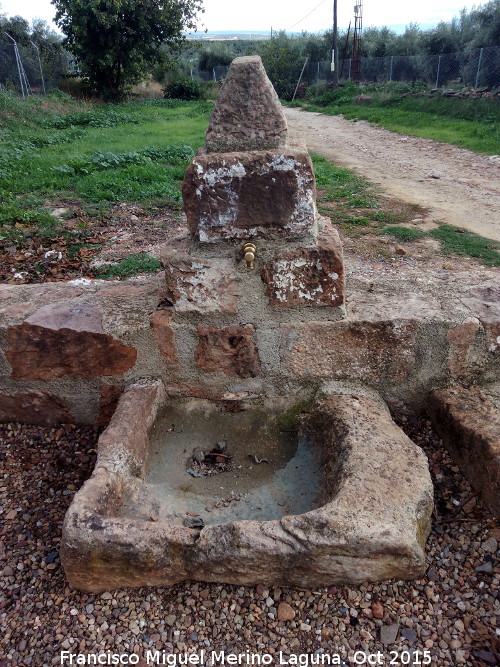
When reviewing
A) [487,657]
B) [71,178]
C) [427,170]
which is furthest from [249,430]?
[427,170]

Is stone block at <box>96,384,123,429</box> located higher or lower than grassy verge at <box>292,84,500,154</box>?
lower

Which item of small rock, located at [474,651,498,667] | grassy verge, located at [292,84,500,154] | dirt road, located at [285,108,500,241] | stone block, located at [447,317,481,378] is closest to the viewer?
small rock, located at [474,651,498,667]

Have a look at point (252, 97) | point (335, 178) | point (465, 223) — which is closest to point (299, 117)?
point (335, 178)

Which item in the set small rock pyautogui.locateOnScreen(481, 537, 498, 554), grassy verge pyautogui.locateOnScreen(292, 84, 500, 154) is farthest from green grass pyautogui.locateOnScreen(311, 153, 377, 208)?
small rock pyautogui.locateOnScreen(481, 537, 498, 554)

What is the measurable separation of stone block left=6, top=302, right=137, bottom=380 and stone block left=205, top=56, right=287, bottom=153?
3.32ft

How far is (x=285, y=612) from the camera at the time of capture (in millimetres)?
1744

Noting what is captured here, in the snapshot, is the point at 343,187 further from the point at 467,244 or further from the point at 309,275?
the point at 309,275

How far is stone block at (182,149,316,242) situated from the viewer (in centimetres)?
206

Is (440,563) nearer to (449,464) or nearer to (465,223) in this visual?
(449,464)

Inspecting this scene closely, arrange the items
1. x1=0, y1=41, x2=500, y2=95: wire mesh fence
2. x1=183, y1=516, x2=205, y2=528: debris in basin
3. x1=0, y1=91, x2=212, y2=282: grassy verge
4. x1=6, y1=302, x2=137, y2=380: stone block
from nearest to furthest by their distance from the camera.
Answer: x1=183, y1=516, x2=205, y2=528: debris in basin → x1=6, y1=302, x2=137, y2=380: stone block → x1=0, y1=91, x2=212, y2=282: grassy verge → x1=0, y1=41, x2=500, y2=95: wire mesh fence

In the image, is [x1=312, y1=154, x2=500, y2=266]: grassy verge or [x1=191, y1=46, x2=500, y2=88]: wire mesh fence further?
[x1=191, y1=46, x2=500, y2=88]: wire mesh fence

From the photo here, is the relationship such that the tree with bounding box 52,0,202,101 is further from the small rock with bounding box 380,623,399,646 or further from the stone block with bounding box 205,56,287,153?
the small rock with bounding box 380,623,399,646

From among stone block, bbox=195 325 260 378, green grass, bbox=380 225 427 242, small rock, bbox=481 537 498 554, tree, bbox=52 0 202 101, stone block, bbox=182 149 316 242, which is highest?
tree, bbox=52 0 202 101

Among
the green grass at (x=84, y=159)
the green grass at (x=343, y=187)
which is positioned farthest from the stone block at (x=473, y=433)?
the green grass at (x=343, y=187)
